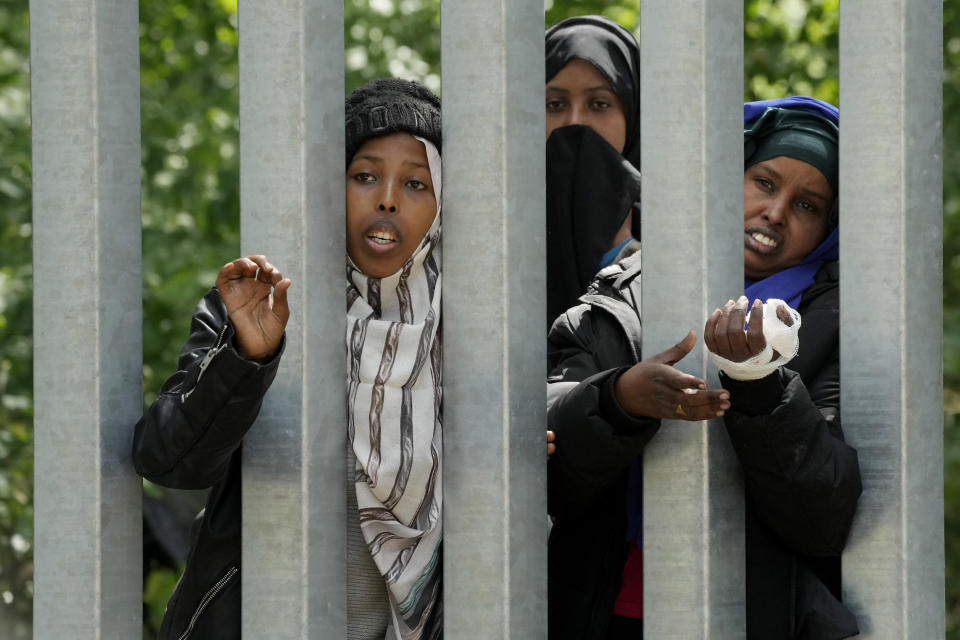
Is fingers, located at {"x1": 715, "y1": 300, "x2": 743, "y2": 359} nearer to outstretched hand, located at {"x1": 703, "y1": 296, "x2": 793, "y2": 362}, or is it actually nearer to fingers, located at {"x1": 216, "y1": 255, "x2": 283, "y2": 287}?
outstretched hand, located at {"x1": 703, "y1": 296, "x2": 793, "y2": 362}

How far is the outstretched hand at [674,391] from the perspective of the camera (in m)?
2.26

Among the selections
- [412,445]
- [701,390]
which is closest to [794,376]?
[701,390]

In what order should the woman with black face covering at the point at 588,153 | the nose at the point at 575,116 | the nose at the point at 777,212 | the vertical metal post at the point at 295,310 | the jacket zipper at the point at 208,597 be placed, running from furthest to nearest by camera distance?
the nose at the point at 575,116 → the woman with black face covering at the point at 588,153 → the nose at the point at 777,212 → the jacket zipper at the point at 208,597 → the vertical metal post at the point at 295,310

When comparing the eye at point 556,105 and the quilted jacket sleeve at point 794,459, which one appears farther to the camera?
the eye at point 556,105

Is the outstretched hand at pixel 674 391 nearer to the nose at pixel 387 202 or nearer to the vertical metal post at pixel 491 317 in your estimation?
the vertical metal post at pixel 491 317

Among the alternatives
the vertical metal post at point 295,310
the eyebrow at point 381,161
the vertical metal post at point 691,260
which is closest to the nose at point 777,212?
the vertical metal post at point 691,260

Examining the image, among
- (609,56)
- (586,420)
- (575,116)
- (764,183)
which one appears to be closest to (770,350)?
(586,420)

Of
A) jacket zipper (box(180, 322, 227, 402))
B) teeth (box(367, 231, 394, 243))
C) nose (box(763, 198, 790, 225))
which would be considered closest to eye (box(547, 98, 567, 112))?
nose (box(763, 198, 790, 225))

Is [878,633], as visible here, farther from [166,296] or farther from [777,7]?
[777,7]

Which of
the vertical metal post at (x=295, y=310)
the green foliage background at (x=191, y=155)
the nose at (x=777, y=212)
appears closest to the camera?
the vertical metal post at (x=295, y=310)

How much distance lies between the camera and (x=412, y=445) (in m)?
2.46

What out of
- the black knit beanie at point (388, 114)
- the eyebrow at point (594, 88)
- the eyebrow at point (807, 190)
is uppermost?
the eyebrow at point (594, 88)

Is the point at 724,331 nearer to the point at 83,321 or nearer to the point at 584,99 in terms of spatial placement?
the point at 83,321

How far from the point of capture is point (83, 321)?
2.29 meters
